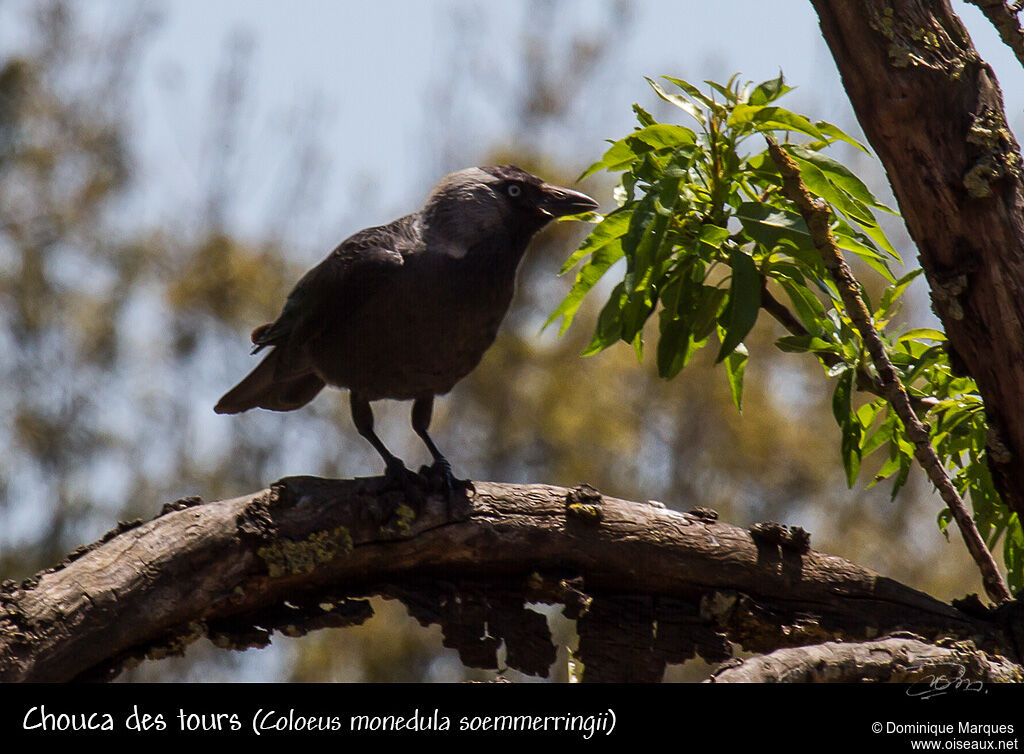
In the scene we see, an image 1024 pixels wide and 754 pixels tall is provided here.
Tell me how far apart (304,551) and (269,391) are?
150 cm

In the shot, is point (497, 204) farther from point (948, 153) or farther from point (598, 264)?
point (948, 153)

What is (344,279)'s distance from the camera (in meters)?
3.53

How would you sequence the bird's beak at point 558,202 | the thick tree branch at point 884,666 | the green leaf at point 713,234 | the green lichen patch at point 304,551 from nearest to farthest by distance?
the thick tree branch at point 884,666
the green lichen patch at point 304,551
the green leaf at point 713,234
the bird's beak at point 558,202

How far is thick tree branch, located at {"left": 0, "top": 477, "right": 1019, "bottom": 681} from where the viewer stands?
258cm

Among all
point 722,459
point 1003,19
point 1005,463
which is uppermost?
point 722,459

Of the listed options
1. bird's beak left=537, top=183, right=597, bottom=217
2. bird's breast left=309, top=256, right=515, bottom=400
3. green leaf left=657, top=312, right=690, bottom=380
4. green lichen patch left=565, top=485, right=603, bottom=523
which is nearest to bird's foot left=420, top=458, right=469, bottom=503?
green lichen patch left=565, top=485, right=603, bottom=523

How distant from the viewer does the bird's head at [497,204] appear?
375 cm

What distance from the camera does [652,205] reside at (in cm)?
260

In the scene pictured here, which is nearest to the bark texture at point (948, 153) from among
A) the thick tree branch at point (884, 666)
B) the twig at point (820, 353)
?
the twig at point (820, 353)

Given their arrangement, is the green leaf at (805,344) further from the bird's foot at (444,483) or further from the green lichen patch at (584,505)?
the bird's foot at (444,483)

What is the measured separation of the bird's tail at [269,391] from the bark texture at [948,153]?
2.26 m
